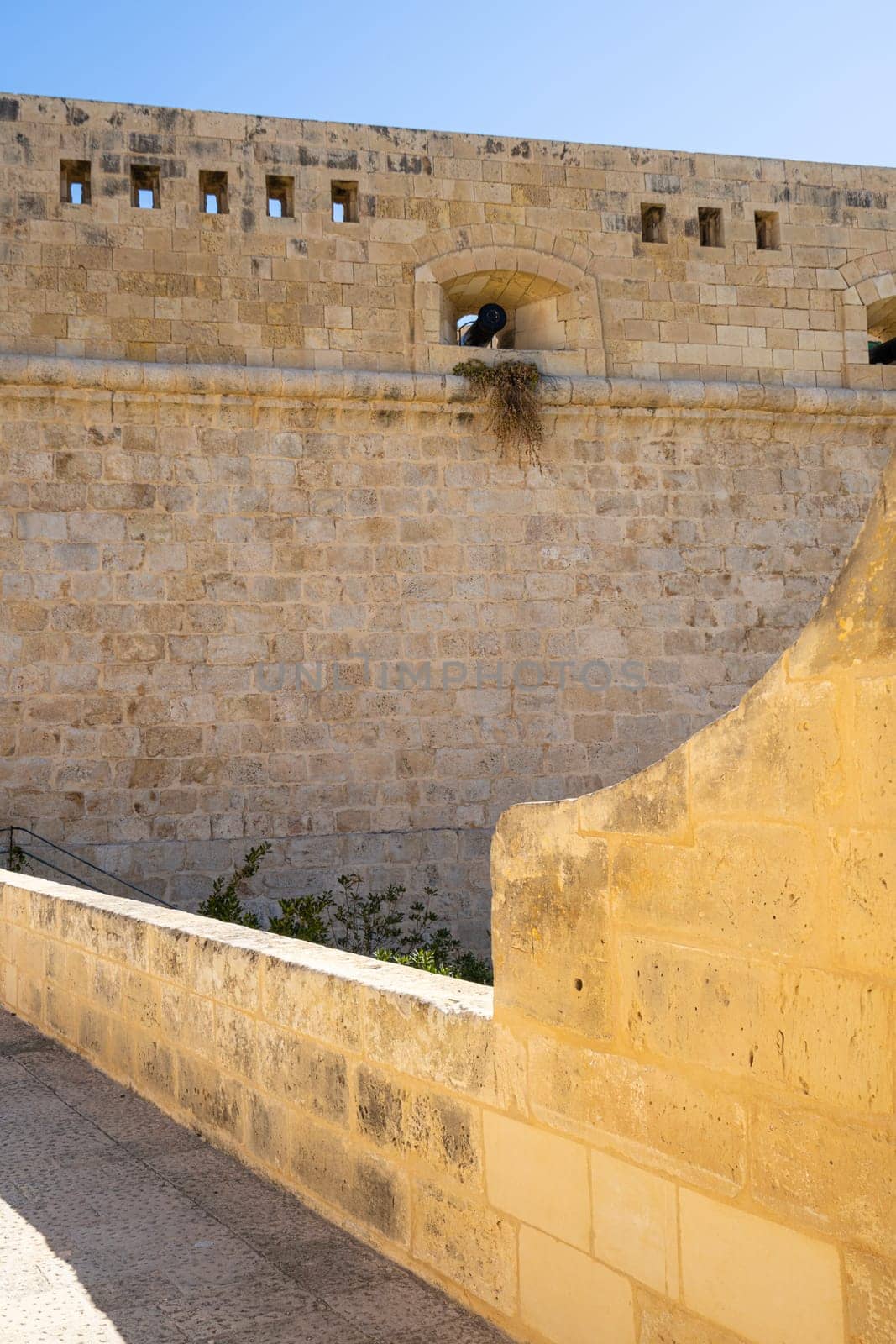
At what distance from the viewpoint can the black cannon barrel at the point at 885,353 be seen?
32.7ft

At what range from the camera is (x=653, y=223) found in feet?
30.5

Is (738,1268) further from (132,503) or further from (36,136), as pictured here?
(36,136)

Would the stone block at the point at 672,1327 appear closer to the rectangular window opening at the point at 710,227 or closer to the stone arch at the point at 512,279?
the stone arch at the point at 512,279

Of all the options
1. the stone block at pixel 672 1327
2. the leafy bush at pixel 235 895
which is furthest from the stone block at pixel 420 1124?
the leafy bush at pixel 235 895

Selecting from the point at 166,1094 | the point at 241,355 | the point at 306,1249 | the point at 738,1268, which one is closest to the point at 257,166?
the point at 241,355

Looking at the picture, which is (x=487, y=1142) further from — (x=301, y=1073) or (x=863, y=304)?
(x=863, y=304)

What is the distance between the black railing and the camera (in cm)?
745

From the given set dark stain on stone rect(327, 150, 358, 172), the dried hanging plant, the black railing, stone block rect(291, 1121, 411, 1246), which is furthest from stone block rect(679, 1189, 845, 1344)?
dark stain on stone rect(327, 150, 358, 172)

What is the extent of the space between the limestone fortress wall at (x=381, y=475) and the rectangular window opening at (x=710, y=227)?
0.28 ft

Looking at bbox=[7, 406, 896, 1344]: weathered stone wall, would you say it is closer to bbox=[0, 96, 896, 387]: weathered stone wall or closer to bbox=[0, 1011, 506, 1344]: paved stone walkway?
bbox=[0, 1011, 506, 1344]: paved stone walkway

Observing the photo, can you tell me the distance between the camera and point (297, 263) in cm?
853

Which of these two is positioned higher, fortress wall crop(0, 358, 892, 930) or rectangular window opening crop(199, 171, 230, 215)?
rectangular window opening crop(199, 171, 230, 215)

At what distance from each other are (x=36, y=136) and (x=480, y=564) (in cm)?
415

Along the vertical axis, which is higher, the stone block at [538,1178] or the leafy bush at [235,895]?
the stone block at [538,1178]
